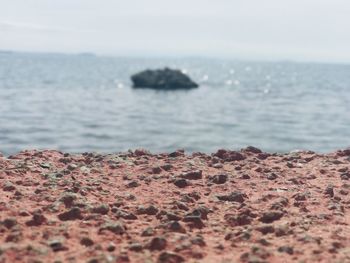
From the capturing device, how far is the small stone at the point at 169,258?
18.6 ft

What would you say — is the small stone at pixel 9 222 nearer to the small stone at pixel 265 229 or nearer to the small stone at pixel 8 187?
the small stone at pixel 8 187

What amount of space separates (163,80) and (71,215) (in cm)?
11504

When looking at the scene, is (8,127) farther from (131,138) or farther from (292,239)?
(292,239)

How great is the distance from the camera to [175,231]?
6.62 metres

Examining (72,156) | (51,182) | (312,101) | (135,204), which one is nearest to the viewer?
(135,204)

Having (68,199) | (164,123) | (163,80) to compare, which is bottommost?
(164,123)

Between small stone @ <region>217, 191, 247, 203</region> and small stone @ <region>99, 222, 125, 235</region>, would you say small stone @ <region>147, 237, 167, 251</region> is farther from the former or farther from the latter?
small stone @ <region>217, 191, 247, 203</region>

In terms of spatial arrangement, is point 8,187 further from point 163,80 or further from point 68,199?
point 163,80

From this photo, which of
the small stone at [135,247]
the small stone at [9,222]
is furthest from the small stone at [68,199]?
the small stone at [135,247]

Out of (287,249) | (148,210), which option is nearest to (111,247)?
(148,210)

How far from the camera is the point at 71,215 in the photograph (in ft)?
22.8

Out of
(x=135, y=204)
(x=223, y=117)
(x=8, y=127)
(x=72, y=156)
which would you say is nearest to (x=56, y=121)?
(x=8, y=127)

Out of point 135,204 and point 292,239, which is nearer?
point 292,239

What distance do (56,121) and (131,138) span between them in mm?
12717
